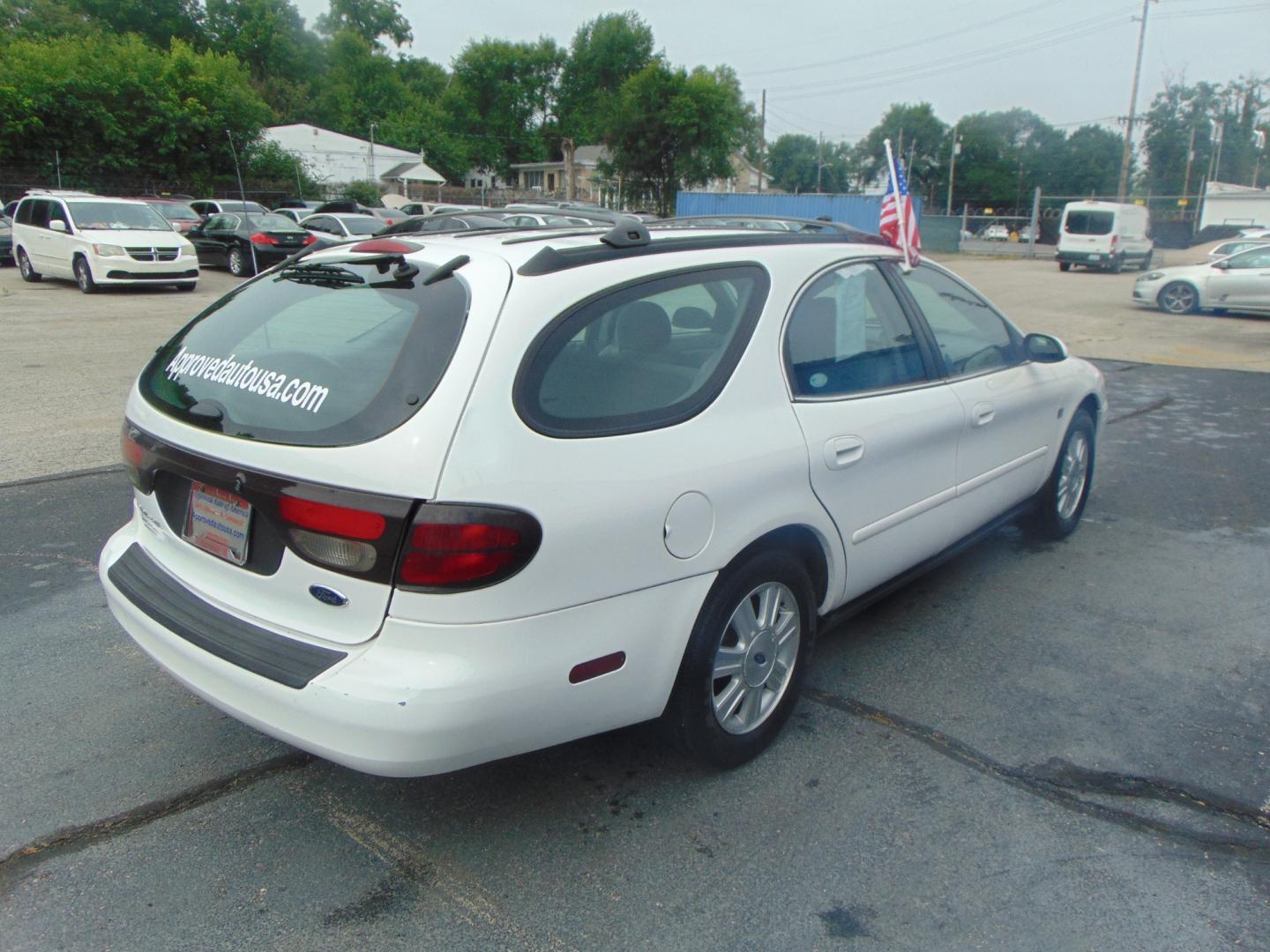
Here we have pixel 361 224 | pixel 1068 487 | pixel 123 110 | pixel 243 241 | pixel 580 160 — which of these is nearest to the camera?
pixel 1068 487

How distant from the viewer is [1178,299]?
1881 cm

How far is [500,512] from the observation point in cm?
233

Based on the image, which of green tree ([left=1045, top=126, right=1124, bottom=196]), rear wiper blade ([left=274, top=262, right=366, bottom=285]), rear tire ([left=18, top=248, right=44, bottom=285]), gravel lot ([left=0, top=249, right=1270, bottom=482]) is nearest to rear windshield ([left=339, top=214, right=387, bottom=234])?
gravel lot ([left=0, top=249, right=1270, bottom=482])

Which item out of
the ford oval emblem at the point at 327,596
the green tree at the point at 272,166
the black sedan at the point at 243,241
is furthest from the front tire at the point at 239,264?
the green tree at the point at 272,166

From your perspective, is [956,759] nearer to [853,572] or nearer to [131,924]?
[853,572]

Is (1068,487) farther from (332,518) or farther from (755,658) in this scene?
(332,518)

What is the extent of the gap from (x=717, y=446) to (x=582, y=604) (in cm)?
63

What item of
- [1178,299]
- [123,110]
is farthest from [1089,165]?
[123,110]

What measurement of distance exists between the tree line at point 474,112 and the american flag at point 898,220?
41.6m

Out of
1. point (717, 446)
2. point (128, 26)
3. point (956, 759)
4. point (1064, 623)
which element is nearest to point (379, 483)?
point (717, 446)

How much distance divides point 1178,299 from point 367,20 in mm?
91815

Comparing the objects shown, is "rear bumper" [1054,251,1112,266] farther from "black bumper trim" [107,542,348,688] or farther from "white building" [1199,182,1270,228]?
"black bumper trim" [107,542,348,688]

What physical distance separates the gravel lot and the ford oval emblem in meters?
4.77

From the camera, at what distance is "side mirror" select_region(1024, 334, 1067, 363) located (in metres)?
4.65
